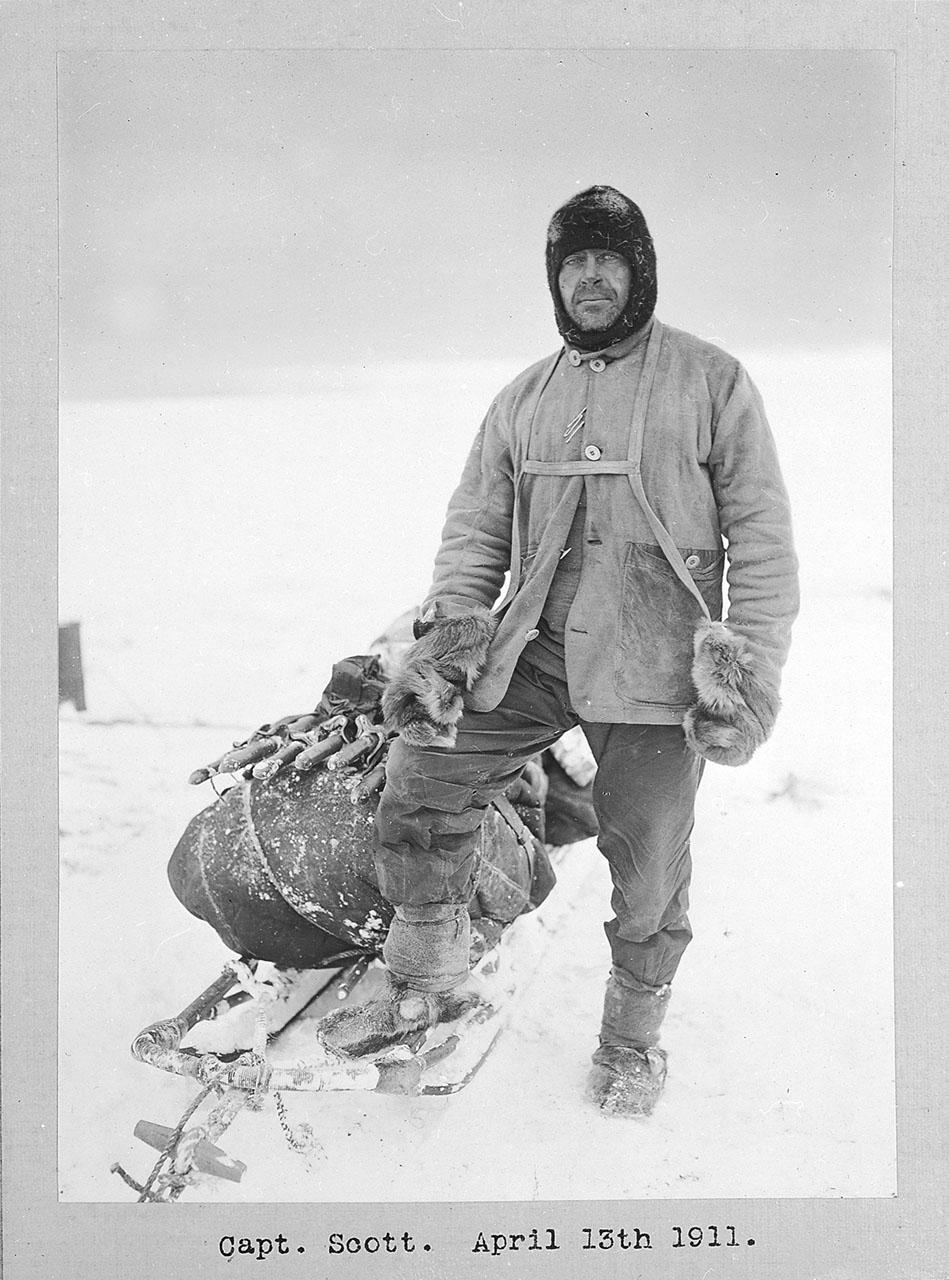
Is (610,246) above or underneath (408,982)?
above

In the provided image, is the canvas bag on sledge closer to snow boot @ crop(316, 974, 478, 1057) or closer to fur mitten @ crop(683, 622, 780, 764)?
snow boot @ crop(316, 974, 478, 1057)

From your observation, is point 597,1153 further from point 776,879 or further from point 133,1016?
point 133,1016

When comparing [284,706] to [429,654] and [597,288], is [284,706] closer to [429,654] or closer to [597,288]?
[429,654]

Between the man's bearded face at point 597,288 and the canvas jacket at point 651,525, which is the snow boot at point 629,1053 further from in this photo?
the man's bearded face at point 597,288

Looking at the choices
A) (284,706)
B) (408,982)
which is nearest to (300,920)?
(408,982)

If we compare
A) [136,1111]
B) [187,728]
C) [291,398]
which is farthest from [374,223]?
[136,1111]

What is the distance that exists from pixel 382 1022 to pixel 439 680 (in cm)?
66

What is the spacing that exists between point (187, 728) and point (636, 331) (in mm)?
1129

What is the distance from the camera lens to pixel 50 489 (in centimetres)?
205

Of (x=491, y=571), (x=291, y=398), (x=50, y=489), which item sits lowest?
(x=491, y=571)

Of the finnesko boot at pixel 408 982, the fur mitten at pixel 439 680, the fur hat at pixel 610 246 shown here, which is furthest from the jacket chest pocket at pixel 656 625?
the finnesko boot at pixel 408 982

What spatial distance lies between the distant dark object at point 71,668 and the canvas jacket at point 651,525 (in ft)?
2.56

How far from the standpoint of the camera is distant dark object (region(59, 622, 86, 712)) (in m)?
2.05

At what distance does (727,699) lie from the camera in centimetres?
175
